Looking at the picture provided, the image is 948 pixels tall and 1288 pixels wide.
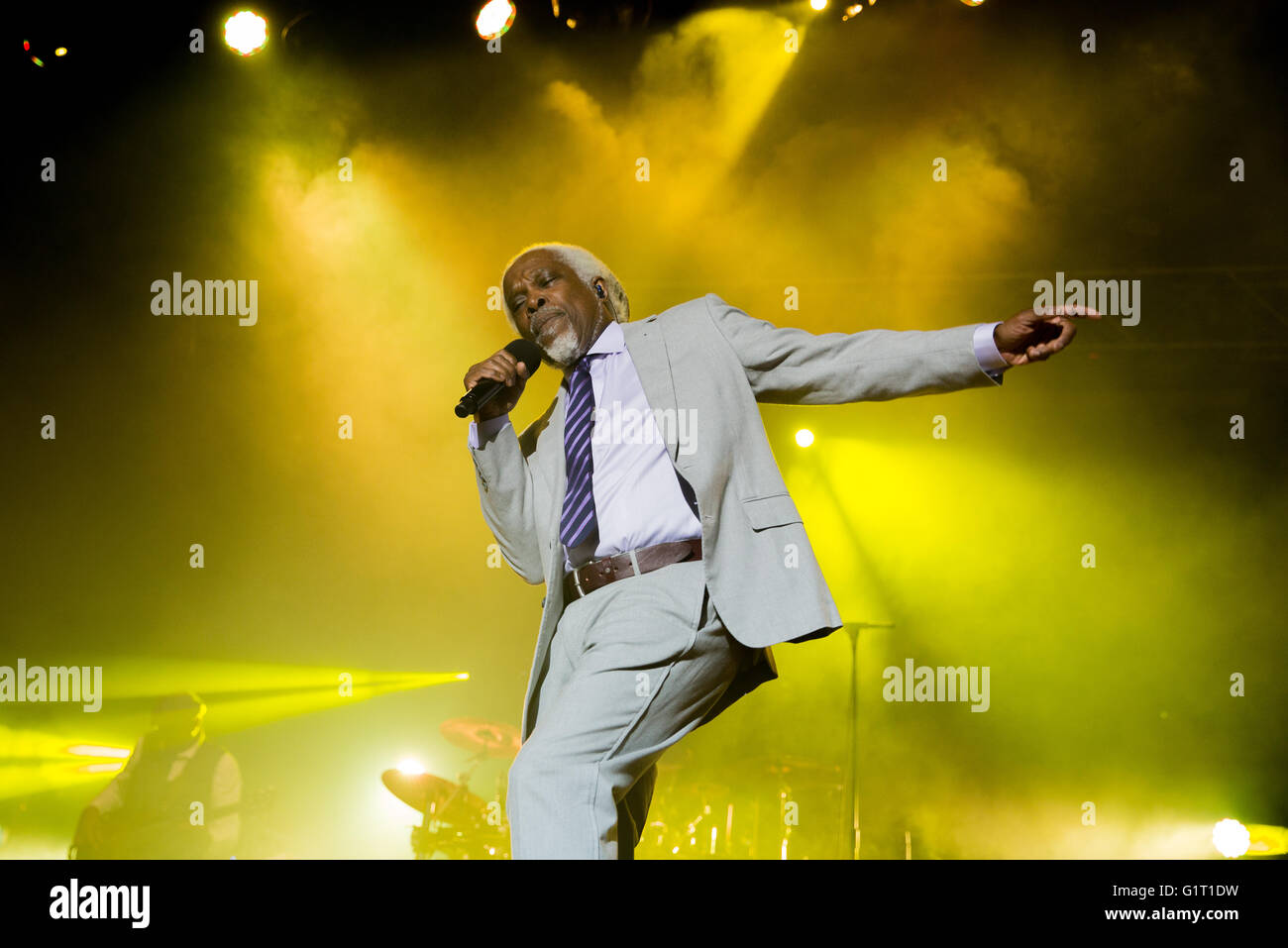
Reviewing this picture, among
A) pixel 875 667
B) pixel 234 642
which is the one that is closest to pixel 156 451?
pixel 234 642

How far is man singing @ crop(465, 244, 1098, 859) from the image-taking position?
1.60 metres

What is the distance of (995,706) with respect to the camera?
5523 millimetres

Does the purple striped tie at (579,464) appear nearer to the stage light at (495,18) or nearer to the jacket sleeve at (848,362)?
the jacket sleeve at (848,362)

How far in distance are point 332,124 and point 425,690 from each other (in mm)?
3038

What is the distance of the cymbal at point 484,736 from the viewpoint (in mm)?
4965

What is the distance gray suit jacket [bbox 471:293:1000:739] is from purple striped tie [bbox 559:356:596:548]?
0.13 ft

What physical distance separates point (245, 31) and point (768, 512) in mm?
4454
